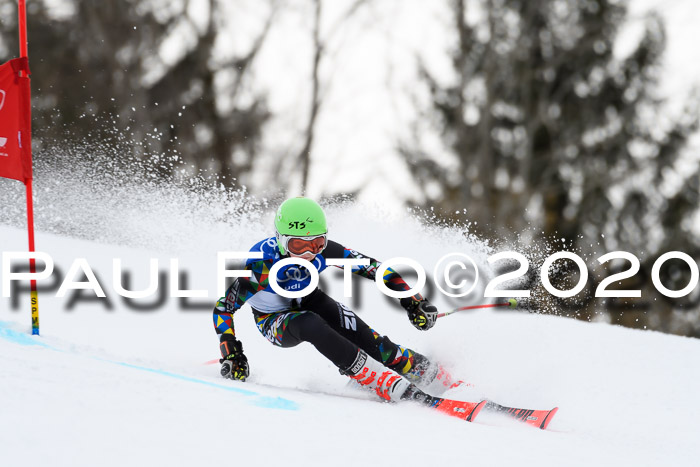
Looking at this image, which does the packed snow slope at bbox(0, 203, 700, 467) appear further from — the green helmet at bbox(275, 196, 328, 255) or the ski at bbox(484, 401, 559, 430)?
the green helmet at bbox(275, 196, 328, 255)

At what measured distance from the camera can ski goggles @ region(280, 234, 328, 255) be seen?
12.6 ft

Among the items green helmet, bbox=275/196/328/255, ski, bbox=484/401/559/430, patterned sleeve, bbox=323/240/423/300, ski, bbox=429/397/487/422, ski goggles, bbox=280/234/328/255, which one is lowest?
ski, bbox=484/401/559/430

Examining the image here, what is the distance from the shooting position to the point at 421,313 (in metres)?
3.91

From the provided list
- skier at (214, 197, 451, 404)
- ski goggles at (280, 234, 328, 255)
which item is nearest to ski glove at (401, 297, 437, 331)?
skier at (214, 197, 451, 404)

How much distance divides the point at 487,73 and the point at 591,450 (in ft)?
54.2

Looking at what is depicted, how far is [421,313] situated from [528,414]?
0.74 m

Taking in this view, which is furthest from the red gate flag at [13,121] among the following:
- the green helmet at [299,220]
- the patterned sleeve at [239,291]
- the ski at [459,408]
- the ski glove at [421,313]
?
the ski at [459,408]

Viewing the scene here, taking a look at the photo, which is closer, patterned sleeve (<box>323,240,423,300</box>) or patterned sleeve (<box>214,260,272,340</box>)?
patterned sleeve (<box>214,260,272,340</box>)

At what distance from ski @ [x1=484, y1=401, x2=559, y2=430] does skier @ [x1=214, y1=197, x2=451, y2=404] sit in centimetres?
34

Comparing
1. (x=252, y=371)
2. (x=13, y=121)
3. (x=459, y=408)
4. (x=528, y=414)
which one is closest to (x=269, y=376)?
(x=252, y=371)

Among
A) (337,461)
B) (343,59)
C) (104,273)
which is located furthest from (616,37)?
(337,461)
